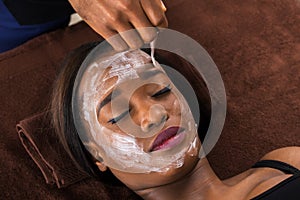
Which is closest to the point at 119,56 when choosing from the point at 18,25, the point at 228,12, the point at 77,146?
the point at 77,146

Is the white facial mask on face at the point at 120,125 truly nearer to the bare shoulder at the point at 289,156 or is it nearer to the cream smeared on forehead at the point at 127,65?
the cream smeared on forehead at the point at 127,65

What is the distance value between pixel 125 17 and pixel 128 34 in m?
0.03

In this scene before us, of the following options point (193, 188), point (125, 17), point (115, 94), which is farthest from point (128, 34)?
point (193, 188)

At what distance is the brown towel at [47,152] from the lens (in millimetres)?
1279

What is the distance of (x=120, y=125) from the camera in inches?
41.0

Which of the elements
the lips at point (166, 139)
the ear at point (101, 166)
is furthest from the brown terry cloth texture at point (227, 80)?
the lips at point (166, 139)

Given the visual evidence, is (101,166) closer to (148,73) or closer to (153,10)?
(148,73)

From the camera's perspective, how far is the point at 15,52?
1520 mm

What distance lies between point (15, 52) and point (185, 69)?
579mm

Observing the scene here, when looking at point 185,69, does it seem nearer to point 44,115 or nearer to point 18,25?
point 44,115

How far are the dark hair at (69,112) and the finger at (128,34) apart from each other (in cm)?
32

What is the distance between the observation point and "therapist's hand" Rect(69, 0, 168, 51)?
814 millimetres

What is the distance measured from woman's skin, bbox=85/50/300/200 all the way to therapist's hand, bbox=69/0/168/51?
217 mm

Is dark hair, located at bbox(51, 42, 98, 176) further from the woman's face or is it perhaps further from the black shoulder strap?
the black shoulder strap
